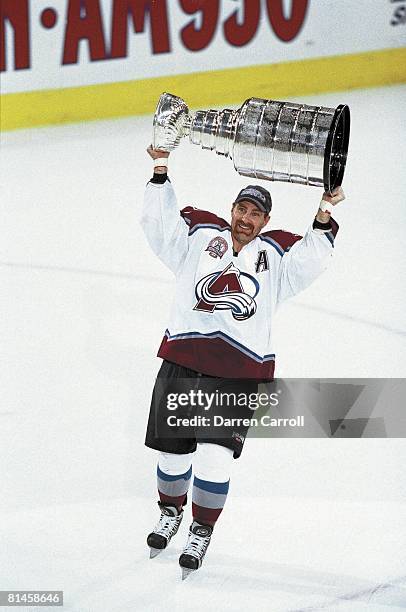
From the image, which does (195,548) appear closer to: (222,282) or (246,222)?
(222,282)

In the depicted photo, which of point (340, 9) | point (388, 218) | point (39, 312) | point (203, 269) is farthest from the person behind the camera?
point (340, 9)

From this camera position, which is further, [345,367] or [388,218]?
[388,218]

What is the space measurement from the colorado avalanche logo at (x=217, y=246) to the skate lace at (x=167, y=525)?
62 cm

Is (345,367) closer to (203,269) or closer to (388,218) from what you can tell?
(203,269)

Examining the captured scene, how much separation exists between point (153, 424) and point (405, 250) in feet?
4.99

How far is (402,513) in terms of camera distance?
2.67 metres

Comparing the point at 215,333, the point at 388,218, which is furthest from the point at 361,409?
the point at 388,218

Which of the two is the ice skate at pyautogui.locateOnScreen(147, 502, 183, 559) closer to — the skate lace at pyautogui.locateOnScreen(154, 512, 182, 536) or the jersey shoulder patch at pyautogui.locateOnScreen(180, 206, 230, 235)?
the skate lace at pyautogui.locateOnScreen(154, 512, 182, 536)

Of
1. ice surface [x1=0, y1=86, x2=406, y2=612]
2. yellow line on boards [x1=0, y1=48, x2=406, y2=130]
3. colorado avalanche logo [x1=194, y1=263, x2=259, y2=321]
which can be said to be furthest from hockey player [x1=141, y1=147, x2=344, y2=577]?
yellow line on boards [x1=0, y1=48, x2=406, y2=130]

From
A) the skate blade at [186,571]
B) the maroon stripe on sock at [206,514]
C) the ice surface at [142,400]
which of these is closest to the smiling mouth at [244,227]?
the ice surface at [142,400]

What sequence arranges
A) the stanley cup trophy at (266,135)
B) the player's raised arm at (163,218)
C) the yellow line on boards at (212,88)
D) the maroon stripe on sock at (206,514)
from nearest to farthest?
the stanley cup trophy at (266,135), the player's raised arm at (163,218), the maroon stripe on sock at (206,514), the yellow line on boards at (212,88)

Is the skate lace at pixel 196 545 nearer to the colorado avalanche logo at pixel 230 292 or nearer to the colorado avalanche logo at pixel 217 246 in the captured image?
the colorado avalanche logo at pixel 230 292

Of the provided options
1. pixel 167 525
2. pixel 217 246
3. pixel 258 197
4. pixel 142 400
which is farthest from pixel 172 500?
pixel 258 197

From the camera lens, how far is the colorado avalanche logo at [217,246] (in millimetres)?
2469
